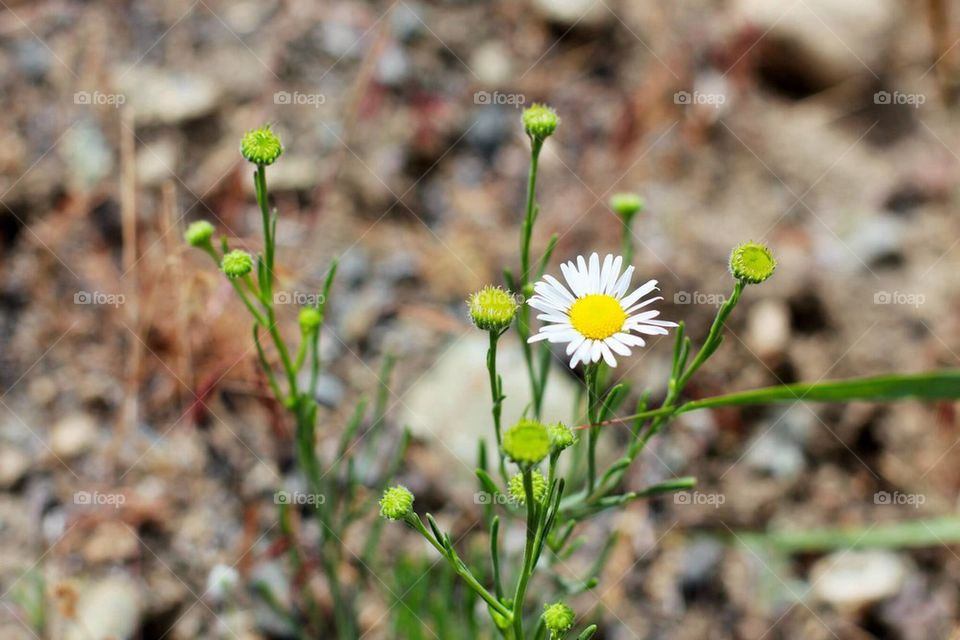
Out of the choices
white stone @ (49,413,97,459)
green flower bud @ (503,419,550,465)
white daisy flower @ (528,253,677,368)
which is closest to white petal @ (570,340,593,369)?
white daisy flower @ (528,253,677,368)

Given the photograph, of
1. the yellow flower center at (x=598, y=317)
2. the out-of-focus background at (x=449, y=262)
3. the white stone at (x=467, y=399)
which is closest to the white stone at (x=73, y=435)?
the out-of-focus background at (x=449, y=262)

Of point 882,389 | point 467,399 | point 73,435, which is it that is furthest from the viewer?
point 467,399

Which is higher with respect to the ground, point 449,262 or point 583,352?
point 449,262

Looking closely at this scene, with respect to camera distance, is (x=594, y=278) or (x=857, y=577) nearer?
(x=594, y=278)

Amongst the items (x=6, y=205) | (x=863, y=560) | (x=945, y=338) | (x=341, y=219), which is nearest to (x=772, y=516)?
(x=863, y=560)

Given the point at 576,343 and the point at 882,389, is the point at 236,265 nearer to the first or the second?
the point at 576,343

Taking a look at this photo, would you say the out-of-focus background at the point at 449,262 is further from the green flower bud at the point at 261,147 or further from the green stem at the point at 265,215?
the green flower bud at the point at 261,147

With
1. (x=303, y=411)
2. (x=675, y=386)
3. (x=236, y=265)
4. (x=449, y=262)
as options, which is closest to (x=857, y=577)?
(x=675, y=386)
